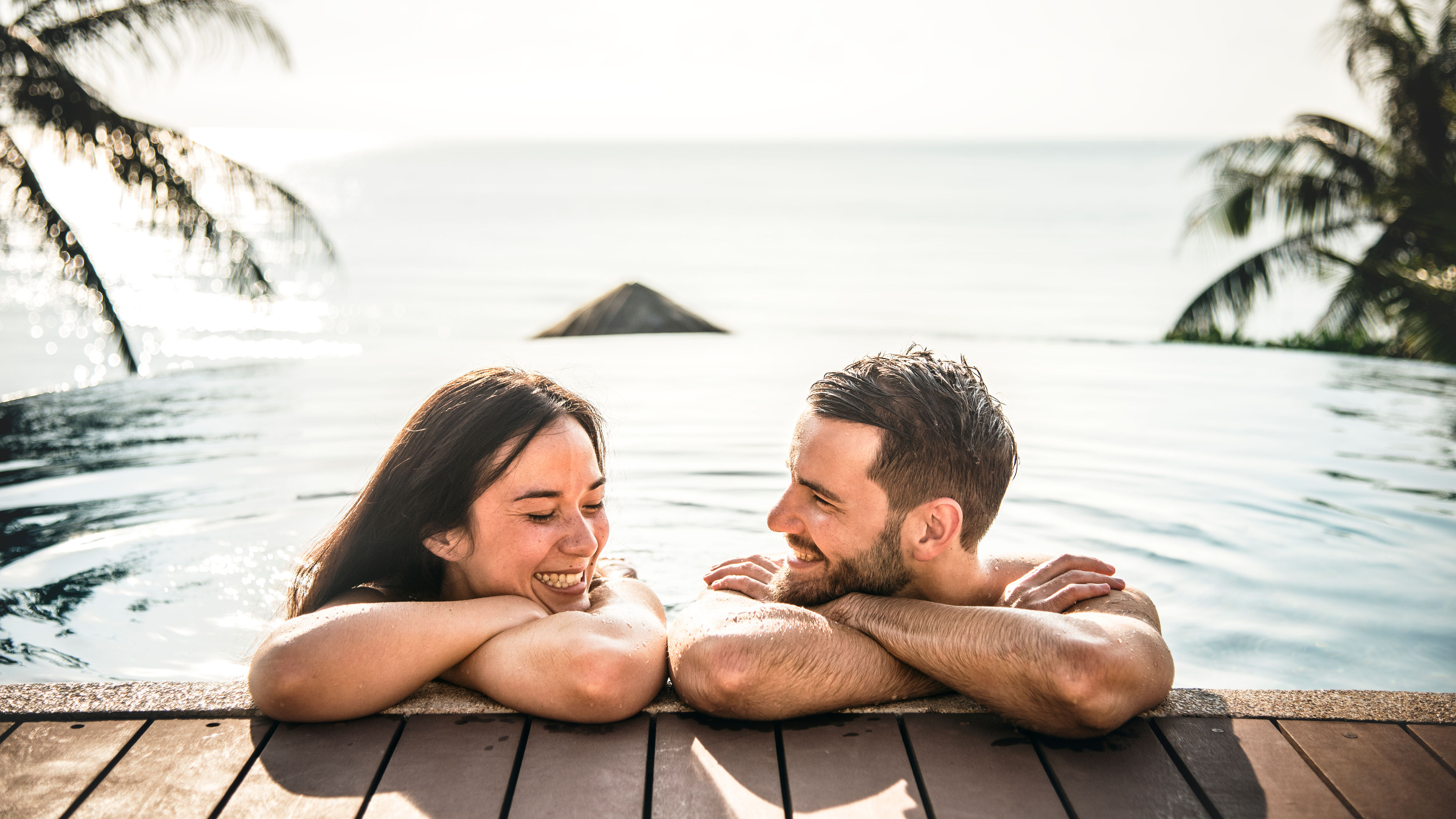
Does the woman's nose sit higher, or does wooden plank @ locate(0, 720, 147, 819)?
the woman's nose

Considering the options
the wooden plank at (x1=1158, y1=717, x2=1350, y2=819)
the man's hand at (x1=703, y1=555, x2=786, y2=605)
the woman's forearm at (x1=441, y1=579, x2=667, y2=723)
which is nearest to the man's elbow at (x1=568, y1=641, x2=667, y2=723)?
the woman's forearm at (x1=441, y1=579, x2=667, y2=723)

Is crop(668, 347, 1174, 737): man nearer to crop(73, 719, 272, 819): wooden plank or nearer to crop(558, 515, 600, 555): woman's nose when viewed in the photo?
crop(558, 515, 600, 555): woman's nose

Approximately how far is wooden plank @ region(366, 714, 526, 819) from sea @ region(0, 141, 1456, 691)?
213cm

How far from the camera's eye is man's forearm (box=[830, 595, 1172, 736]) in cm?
264

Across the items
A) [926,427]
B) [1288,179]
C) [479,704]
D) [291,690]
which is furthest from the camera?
[1288,179]

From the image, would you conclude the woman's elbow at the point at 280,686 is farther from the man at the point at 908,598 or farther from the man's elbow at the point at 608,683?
the man at the point at 908,598

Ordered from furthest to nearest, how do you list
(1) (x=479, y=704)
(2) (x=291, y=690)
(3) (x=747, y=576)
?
(3) (x=747, y=576), (1) (x=479, y=704), (2) (x=291, y=690)

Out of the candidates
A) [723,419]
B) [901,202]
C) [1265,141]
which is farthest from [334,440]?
[901,202]

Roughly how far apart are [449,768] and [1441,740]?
253 centimetres

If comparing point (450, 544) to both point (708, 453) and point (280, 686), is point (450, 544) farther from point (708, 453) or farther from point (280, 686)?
point (708, 453)

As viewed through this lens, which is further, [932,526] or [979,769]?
[932,526]

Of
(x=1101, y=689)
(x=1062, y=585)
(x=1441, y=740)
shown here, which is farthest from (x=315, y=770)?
(x=1441, y=740)

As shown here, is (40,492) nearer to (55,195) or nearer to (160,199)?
(160,199)

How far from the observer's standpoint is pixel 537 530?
3.14 m
